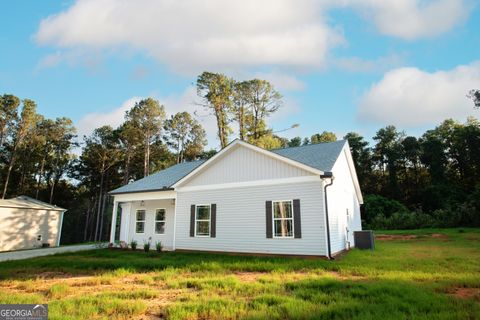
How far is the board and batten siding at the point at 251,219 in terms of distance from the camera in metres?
10.7

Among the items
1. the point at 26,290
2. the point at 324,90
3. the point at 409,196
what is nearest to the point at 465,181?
the point at 409,196

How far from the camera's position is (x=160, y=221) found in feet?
51.4

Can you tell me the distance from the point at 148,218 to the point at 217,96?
16.8 m

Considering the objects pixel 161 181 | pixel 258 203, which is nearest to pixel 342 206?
pixel 258 203

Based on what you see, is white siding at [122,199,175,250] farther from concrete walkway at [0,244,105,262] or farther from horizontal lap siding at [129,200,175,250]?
concrete walkway at [0,244,105,262]

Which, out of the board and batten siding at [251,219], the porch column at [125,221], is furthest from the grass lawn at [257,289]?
the porch column at [125,221]

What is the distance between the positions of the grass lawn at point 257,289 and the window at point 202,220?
11.1 feet

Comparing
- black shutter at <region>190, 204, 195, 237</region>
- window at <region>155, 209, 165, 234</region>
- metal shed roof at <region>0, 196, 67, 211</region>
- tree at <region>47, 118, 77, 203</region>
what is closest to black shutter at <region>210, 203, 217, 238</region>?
black shutter at <region>190, 204, 195, 237</region>

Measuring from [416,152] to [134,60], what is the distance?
3943cm

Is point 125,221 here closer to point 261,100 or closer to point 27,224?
point 27,224

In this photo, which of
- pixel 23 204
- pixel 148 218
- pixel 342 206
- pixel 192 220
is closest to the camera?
pixel 342 206

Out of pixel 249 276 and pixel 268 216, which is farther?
pixel 268 216

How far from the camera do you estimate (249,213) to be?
39.5 ft

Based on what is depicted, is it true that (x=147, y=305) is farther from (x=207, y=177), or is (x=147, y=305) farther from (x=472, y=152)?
(x=472, y=152)
